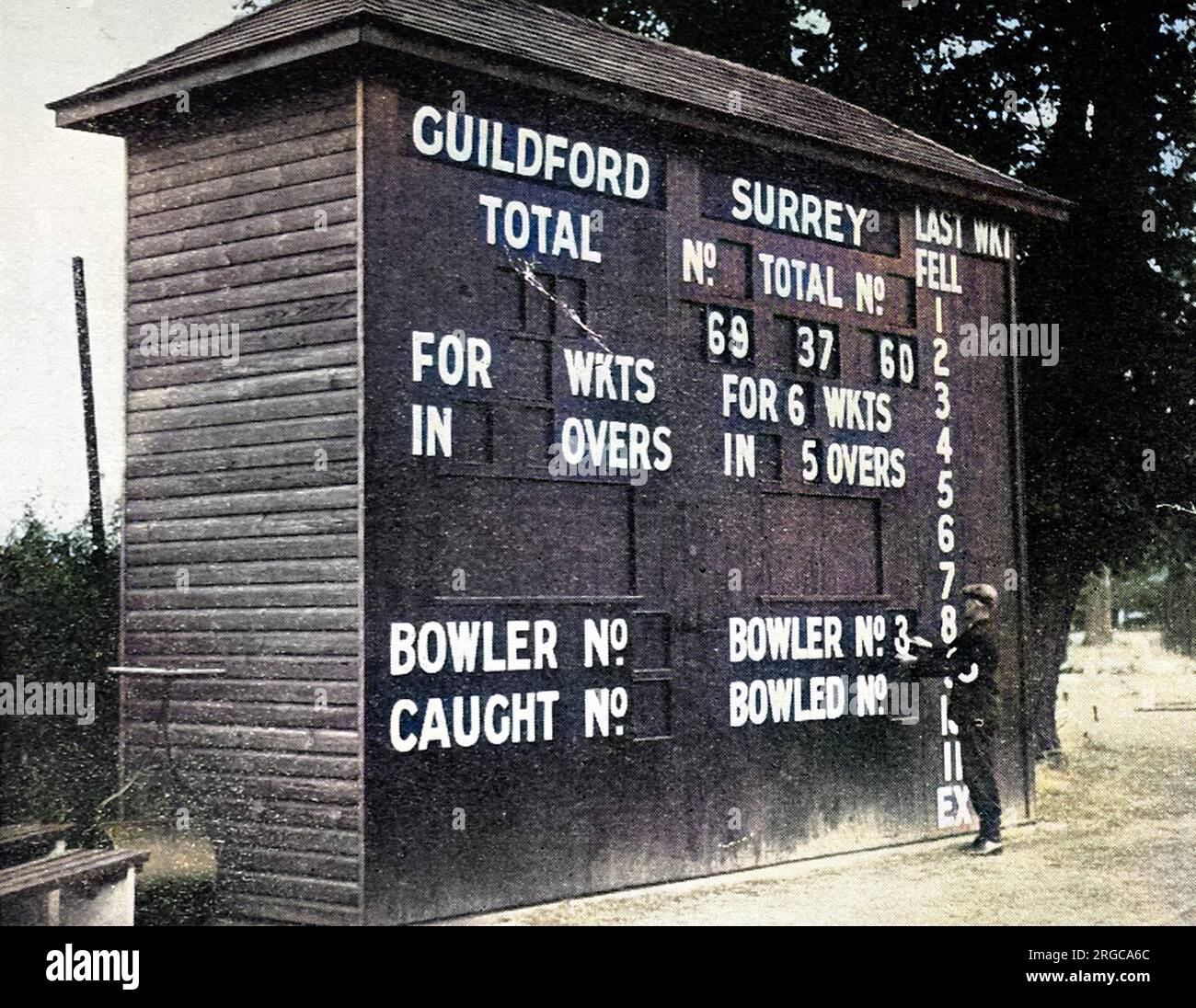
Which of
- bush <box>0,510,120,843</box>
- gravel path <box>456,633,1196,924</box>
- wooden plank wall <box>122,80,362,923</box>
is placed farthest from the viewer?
bush <box>0,510,120,843</box>

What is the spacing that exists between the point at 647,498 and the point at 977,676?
3.25 m

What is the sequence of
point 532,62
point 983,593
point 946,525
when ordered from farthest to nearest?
point 946,525, point 983,593, point 532,62

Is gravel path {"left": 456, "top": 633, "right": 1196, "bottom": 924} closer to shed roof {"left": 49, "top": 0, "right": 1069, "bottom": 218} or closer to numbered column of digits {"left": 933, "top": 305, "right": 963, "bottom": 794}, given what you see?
numbered column of digits {"left": 933, "top": 305, "right": 963, "bottom": 794}

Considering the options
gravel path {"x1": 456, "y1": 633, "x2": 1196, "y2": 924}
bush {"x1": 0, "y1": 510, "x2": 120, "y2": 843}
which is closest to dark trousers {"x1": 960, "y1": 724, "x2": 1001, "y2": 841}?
gravel path {"x1": 456, "y1": 633, "x2": 1196, "y2": 924}

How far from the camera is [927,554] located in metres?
14.2

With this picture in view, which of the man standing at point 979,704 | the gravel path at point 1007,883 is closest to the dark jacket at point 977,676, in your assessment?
the man standing at point 979,704

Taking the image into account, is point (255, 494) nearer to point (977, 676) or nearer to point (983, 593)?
point (983, 593)

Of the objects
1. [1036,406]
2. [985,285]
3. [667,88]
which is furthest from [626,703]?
[1036,406]

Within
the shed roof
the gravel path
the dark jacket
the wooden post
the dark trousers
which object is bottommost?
the gravel path

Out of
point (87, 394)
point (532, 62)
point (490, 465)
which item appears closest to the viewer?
point (490, 465)

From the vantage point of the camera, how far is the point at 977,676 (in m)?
13.3

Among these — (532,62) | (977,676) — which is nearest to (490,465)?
(532,62)

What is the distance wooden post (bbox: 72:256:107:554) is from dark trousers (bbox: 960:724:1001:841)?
690cm

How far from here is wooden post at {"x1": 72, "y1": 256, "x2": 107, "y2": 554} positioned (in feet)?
45.5
